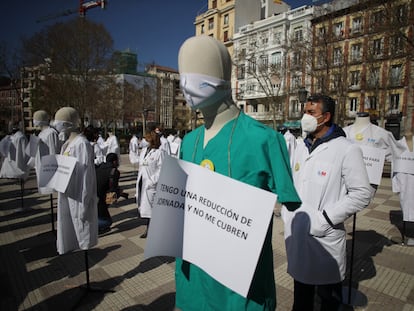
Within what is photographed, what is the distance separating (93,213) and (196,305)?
243 centimetres

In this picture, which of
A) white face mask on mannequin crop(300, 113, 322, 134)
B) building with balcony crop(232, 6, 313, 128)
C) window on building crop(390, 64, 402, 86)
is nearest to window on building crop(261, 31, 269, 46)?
building with balcony crop(232, 6, 313, 128)

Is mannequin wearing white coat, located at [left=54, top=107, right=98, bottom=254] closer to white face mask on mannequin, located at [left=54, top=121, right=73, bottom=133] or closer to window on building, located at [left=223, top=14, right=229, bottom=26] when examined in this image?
white face mask on mannequin, located at [left=54, top=121, right=73, bottom=133]

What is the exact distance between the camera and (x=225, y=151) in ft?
4.39

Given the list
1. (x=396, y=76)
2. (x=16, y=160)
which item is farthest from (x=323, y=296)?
(x=396, y=76)

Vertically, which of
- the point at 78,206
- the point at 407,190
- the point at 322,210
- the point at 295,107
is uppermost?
the point at 295,107

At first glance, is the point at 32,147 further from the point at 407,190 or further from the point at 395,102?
the point at 395,102

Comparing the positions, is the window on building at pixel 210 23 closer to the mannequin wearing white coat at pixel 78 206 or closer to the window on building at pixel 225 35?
the window on building at pixel 225 35

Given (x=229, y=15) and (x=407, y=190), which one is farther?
(x=229, y=15)

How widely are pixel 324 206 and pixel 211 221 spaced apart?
1.46 metres

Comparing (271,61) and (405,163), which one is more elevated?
(271,61)

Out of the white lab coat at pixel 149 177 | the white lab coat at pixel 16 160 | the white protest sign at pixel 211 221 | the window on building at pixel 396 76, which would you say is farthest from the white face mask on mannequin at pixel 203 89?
the window on building at pixel 396 76

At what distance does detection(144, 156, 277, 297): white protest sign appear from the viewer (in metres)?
1.04

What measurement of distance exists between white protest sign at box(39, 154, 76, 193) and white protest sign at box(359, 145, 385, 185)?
3655 millimetres

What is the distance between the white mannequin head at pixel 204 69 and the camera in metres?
1.33
